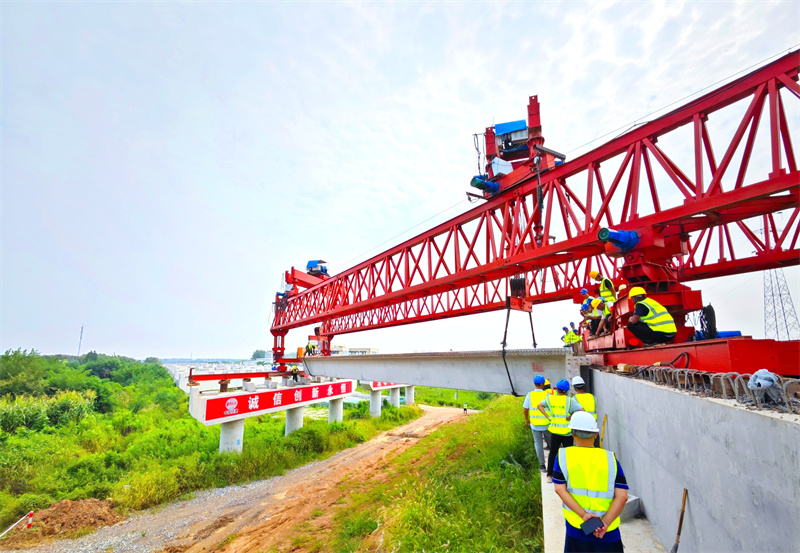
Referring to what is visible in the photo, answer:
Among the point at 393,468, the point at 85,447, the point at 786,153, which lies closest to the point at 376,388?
the point at 393,468

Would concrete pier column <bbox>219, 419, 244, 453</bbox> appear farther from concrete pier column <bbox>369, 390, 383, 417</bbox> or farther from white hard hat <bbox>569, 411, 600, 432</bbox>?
white hard hat <bbox>569, 411, 600, 432</bbox>

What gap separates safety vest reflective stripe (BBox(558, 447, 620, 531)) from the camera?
101 inches

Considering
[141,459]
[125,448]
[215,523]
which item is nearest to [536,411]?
[215,523]

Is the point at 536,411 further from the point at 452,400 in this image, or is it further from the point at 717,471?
the point at 452,400

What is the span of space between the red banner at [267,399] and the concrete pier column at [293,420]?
91 cm

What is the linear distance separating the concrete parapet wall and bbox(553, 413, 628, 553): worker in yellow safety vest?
0.48m

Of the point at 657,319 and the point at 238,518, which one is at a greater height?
the point at 657,319

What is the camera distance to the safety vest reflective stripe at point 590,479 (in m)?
2.55

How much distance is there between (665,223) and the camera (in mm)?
7129

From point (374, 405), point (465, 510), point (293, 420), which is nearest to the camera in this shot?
point (465, 510)

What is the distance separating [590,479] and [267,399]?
15.0 meters

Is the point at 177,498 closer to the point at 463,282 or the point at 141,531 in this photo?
the point at 141,531

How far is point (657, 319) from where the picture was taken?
18.0 feet

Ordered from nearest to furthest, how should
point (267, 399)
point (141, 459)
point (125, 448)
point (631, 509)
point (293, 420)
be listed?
point (631, 509)
point (141, 459)
point (267, 399)
point (125, 448)
point (293, 420)
